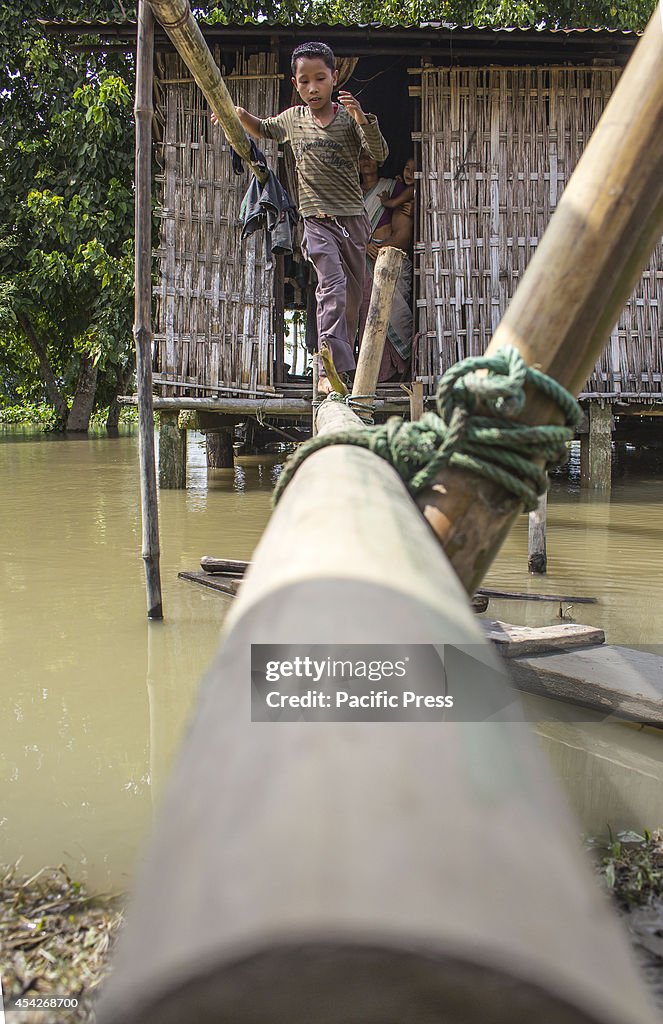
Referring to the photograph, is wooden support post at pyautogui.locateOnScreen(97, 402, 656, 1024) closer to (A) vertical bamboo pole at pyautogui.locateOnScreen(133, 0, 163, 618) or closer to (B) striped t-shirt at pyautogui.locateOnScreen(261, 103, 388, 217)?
(A) vertical bamboo pole at pyautogui.locateOnScreen(133, 0, 163, 618)

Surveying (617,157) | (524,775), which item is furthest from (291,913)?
(617,157)

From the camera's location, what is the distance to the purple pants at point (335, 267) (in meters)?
4.76

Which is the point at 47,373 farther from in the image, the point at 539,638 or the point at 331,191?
the point at 539,638

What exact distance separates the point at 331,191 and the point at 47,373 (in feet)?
44.2

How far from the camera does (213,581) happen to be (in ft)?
13.0

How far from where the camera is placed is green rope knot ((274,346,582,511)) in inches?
47.8

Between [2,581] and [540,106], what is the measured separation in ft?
20.7

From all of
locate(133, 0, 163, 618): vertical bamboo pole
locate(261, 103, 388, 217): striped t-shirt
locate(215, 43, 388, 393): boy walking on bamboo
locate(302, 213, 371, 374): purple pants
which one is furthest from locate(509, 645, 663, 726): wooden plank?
locate(261, 103, 388, 217): striped t-shirt

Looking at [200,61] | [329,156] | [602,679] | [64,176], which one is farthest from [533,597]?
[64,176]

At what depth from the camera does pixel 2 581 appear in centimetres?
422

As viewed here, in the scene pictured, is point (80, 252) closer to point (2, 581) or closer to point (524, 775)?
point (2, 581)

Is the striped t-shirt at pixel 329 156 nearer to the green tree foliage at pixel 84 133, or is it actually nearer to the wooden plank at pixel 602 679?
the wooden plank at pixel 602 679

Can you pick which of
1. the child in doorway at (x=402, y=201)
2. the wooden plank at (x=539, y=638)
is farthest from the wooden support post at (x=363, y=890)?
the child in doorway at (x=402, y=201)

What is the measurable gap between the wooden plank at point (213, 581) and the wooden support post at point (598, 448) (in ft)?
15.5
